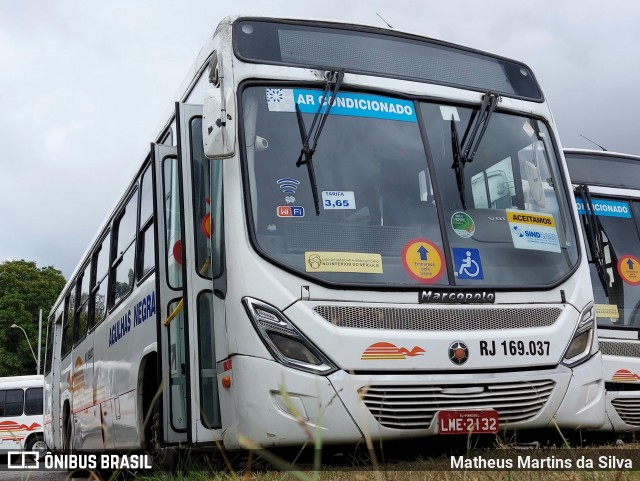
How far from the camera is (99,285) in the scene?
10539 millimetres

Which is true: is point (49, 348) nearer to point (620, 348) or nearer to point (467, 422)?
point (620, 348)

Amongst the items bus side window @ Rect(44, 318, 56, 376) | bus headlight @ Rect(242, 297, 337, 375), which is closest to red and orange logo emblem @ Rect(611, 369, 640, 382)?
bus headlight @ Rect(242, 297, 337, 375)

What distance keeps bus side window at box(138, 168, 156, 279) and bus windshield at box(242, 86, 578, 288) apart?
1969 millimetres

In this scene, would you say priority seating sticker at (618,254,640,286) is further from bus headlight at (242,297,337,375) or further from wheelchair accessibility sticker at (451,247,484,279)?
bus headlight at (242,297,337,375)

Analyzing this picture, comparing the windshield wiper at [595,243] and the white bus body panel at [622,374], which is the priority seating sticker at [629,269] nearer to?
the windshield wiper at [595,243]

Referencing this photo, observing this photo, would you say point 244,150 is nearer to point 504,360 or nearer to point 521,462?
point 504,360

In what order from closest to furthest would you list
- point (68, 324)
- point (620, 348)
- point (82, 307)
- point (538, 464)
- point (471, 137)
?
1. point (538, 464)
2. point (471, 137)
3. point (620, 348)
4. point (82, 307)
5. point (68, 324)

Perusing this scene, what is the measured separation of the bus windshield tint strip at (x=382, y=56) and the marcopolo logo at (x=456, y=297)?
172 centimetres

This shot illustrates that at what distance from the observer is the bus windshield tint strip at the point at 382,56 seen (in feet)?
21.0

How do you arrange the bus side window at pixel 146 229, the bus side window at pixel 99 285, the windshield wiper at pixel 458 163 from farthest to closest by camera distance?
the bus side window at pixel 99 285 → the bus side window at pixel 146 229 → the windshield wiper at pixel 458 163

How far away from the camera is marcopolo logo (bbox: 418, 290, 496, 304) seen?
5.84m

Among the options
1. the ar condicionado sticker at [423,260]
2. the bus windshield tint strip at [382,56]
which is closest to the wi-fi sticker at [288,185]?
the ar condicionado sticker at [423,260]

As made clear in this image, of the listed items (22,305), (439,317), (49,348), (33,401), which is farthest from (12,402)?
(439,317)

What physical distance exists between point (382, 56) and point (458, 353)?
2.33 meters
